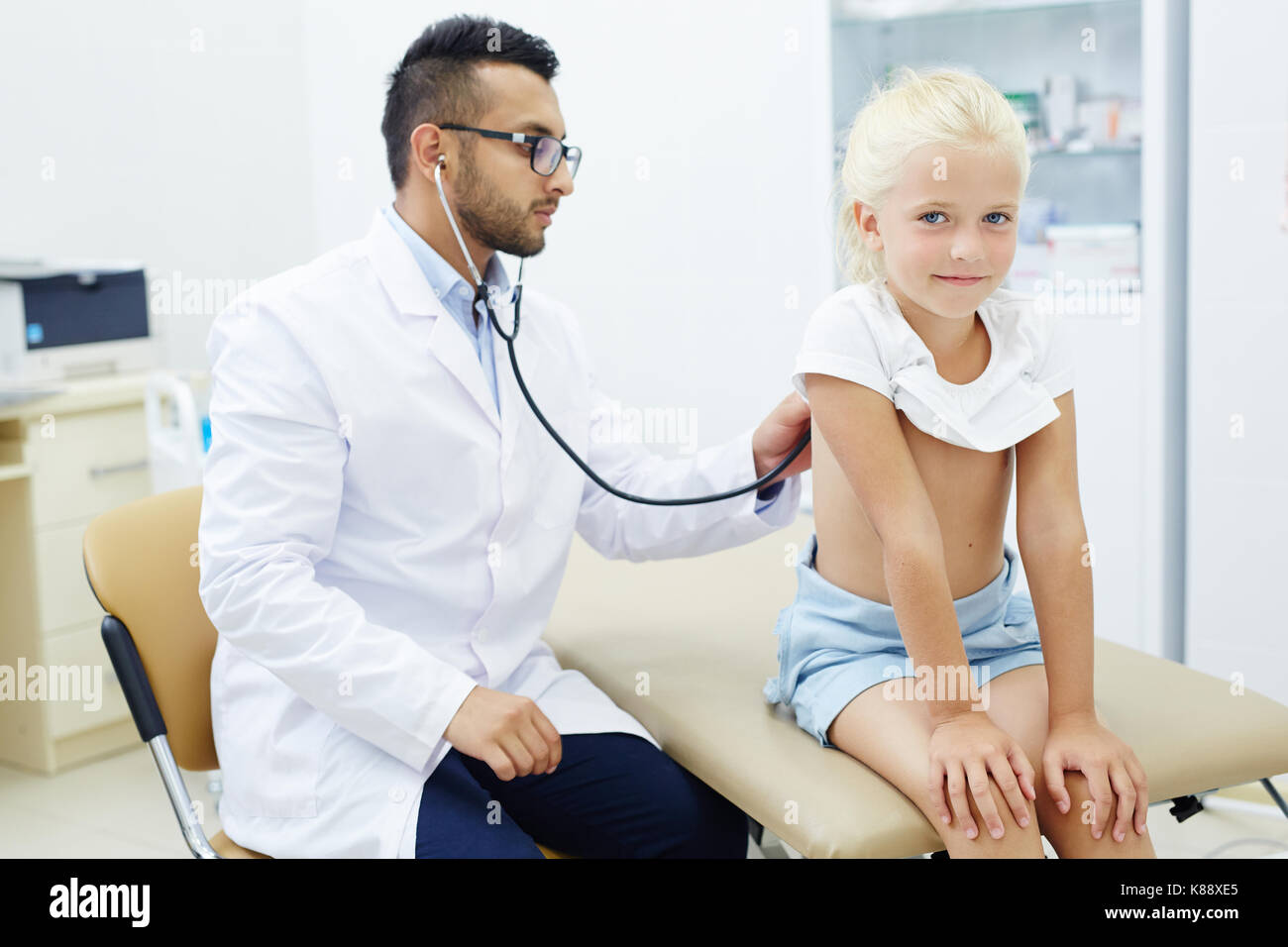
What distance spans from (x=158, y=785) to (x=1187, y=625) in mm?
2054

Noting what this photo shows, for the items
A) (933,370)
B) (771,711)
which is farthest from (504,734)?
(933,370)

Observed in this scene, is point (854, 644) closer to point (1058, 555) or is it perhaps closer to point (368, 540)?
point (1058, 555)

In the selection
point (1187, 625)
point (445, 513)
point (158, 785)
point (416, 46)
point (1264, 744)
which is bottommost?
point (158, 785)

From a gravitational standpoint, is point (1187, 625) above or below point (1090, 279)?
below

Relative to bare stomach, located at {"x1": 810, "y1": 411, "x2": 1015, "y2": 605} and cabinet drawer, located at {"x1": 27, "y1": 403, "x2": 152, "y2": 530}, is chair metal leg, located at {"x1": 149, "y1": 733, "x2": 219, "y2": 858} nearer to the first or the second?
bare stomach, located at {"x1": 810, "y1": 411, "x2": 1015, "y2": 605}

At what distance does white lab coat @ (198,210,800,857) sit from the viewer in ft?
3.79

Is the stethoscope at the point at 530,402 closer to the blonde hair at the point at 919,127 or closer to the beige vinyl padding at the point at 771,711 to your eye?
the beige vinyl padding at the point at 771,711

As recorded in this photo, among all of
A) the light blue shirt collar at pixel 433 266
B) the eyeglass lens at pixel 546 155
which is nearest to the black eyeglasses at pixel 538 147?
the eyeglass lens at pixel 546 155

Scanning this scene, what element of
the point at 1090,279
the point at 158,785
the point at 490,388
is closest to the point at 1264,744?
the point at 490,388

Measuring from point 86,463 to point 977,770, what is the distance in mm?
2019

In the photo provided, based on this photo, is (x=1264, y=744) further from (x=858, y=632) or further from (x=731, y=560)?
(x=731, y=560)

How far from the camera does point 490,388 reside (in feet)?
4.42

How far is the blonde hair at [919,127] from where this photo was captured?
1058 mm

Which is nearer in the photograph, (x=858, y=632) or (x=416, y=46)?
(x=858, y=632)
